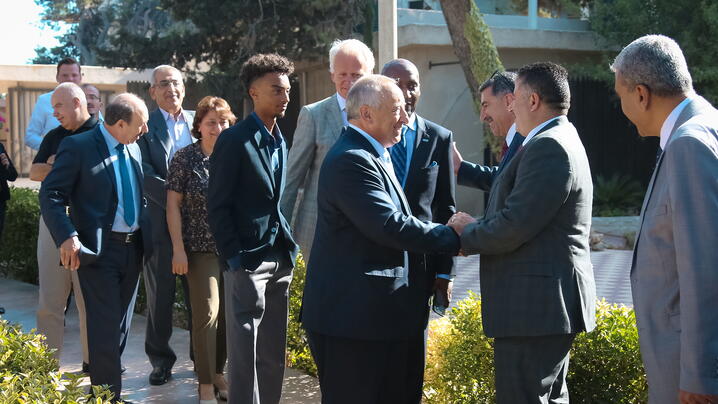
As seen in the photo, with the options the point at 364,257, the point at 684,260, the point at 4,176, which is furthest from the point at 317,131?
the point at 4,176

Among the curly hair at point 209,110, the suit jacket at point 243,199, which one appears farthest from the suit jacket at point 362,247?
the curly hair at point 209,110

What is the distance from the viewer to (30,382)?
3334 mm

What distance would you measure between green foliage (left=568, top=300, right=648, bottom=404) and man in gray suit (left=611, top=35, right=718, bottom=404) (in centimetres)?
120

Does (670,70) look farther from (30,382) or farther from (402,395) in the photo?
(30,382)

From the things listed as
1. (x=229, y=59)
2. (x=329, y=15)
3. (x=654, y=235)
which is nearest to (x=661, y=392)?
(x=654, y=235)

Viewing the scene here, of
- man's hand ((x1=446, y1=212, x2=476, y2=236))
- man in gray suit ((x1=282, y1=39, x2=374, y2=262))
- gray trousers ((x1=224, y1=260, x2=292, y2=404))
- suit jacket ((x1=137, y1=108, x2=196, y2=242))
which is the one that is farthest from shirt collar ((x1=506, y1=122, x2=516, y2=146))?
suit jacket ((x1=137, y1=108, x2=196, y2=242))

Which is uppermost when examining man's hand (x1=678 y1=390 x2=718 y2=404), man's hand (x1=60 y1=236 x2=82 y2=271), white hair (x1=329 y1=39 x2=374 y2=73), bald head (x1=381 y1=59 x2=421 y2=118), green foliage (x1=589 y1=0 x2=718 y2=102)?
green foliage (x1=589 y1=0 x2=718 y2=102)

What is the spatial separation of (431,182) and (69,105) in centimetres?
314

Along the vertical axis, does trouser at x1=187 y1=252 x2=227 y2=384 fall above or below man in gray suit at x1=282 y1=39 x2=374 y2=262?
below

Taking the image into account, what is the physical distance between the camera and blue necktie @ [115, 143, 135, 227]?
518 cm

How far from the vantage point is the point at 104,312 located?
492 centimetres

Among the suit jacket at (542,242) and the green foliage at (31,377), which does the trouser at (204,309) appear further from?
the suit jacket at (542,242)

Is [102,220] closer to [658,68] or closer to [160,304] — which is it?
[160,304]

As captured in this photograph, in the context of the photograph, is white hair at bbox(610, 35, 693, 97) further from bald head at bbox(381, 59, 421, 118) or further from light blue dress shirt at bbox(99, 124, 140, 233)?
light blue dress shirt at bbox(99, 124, 140, 233)
